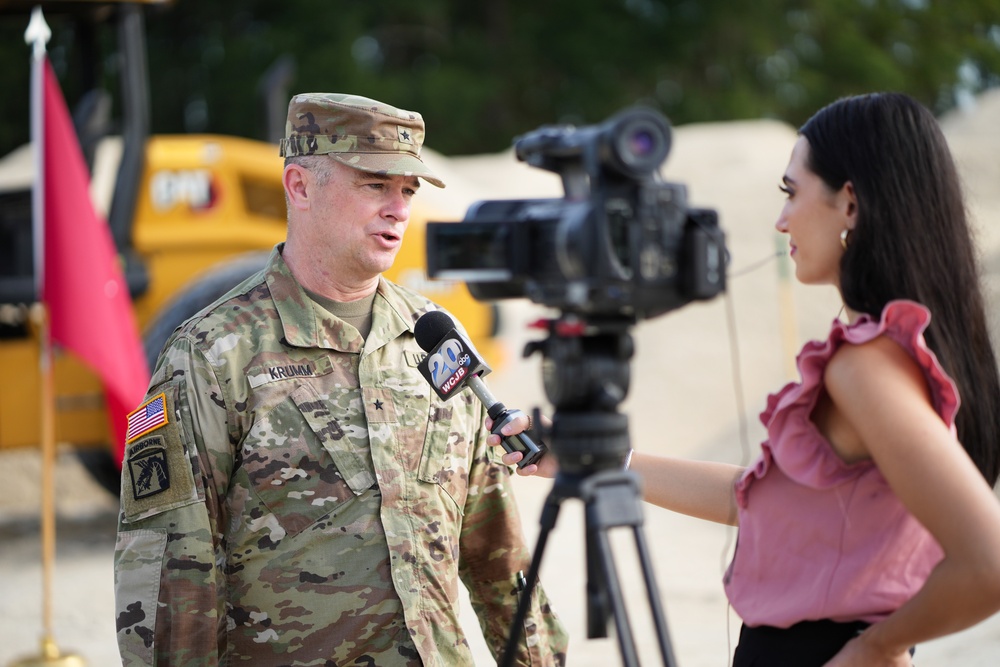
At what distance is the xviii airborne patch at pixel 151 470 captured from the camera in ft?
8.13

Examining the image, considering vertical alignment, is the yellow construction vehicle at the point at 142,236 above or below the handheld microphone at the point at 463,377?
above

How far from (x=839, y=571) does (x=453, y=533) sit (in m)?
1.00

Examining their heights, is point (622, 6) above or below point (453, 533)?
above

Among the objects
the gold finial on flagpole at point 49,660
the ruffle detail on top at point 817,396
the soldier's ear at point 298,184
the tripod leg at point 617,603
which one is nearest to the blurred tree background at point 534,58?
the gold finial on flagpole at point 49,660

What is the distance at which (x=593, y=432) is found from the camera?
6.45ft

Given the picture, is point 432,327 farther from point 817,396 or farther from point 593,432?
point 817,396

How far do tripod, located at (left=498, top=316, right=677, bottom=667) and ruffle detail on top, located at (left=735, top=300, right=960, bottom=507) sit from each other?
0.27 metres

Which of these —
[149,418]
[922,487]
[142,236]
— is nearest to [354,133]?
[149,418]

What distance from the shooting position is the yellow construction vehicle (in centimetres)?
749

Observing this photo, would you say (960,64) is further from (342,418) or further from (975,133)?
(342,418)

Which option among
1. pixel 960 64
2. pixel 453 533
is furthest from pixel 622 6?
pixel 453 533

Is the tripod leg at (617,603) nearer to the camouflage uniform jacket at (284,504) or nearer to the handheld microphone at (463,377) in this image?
the handheld microphone at (463,377)

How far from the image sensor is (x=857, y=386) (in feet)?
6.23

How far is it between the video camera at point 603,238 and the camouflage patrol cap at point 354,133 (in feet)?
2.46
